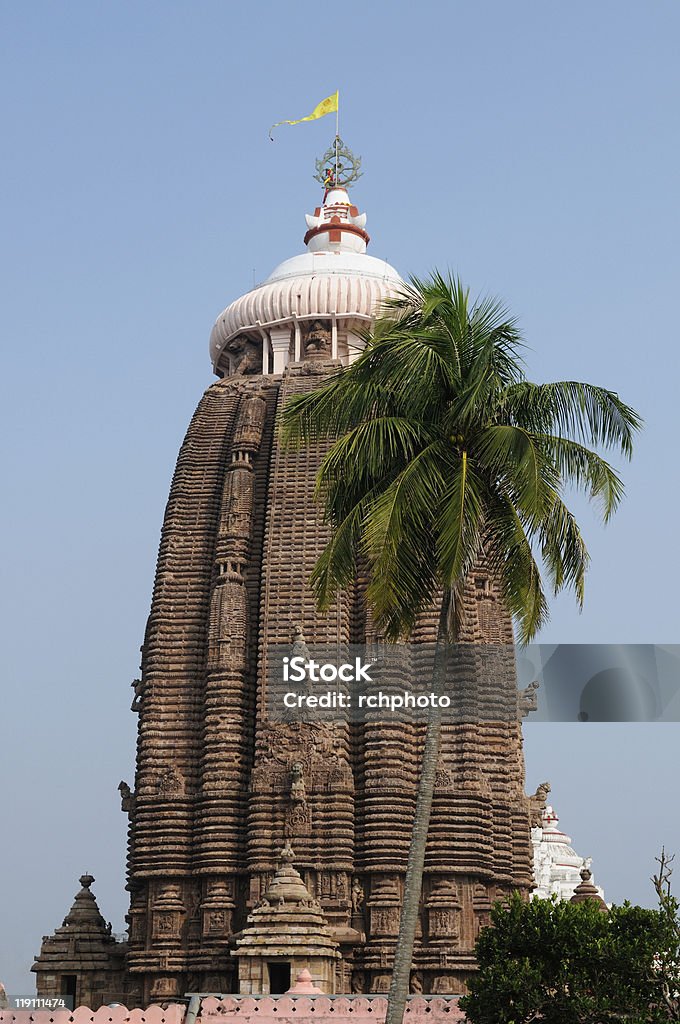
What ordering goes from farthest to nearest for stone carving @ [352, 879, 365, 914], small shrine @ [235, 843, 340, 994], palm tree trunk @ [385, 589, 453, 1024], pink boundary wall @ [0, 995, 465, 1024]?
stone carving @ [352, 879, 365, 914]
small shrine @ [235, 843, 340, 994]
pink boundary wall @ [0, 995, 465, 1024]
palm tree trunk @ [385, 589, 453, 1024]

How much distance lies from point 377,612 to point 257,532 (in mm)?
19282

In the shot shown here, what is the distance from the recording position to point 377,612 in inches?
847

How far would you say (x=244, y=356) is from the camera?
46.7 m

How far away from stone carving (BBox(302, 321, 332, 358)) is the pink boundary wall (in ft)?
75.1

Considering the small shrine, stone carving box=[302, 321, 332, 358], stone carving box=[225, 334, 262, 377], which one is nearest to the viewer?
the small shrine

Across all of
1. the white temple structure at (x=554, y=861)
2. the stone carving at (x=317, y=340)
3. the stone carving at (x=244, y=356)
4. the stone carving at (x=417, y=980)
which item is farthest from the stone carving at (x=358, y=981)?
the white temple structure at (x=554, y=861)

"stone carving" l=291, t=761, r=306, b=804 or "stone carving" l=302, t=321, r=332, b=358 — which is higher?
"stone carving" l=302, t=321, r=332, b=358

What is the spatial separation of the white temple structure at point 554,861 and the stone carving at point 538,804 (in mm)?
31472

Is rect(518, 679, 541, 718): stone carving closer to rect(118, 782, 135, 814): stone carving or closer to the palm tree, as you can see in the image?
rect(118, 782, 135, 814): stone carving

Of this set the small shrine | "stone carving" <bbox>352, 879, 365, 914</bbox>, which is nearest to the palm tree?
the small shrine

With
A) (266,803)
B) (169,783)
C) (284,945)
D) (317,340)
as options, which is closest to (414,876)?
(284,945)

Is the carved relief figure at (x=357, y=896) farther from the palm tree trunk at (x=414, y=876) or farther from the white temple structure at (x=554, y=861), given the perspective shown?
the white temple structure at (x=554, y=861)

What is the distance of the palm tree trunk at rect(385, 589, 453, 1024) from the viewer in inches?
791

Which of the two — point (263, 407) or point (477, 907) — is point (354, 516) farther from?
point (263, 407)
